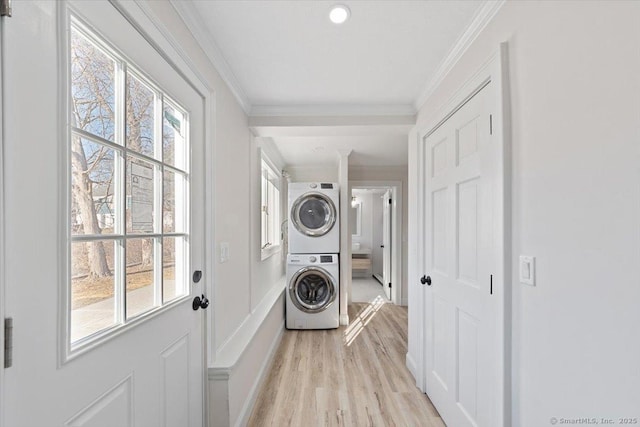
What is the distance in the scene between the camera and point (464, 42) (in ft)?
5.13

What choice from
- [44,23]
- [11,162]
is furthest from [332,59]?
[11,162]

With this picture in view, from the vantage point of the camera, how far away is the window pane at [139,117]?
1.01 m

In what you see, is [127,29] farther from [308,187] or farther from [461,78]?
[308,187]

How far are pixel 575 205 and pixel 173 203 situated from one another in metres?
1.49

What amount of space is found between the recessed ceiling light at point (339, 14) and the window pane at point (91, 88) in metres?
0.94

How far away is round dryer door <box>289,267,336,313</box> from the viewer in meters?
3.64

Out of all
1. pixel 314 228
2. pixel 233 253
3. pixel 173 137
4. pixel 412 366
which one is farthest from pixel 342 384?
pixel 173 137

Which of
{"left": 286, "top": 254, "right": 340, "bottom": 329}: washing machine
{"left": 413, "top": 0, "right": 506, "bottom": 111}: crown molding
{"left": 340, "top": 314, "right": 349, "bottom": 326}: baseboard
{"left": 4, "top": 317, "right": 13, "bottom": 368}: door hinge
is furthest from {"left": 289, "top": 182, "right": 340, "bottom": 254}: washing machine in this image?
{"left": 4, "top": 317, "right": 13, "bottom": 368}: door hinge

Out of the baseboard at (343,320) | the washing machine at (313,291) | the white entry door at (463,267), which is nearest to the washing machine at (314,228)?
the washing machine at (313,291)

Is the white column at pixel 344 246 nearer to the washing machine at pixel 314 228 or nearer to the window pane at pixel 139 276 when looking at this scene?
the washing machine at pixel 314 228

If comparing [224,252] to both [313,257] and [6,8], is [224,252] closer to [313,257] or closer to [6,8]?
[6,8]

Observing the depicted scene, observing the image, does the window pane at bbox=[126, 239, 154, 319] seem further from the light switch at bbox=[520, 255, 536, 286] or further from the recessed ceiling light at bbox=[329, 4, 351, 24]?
the light switch at bbox=[520, 255, 536, 286]

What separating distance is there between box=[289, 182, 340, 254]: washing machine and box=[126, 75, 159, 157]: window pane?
2.66 m

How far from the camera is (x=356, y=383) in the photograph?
2.37 meters
